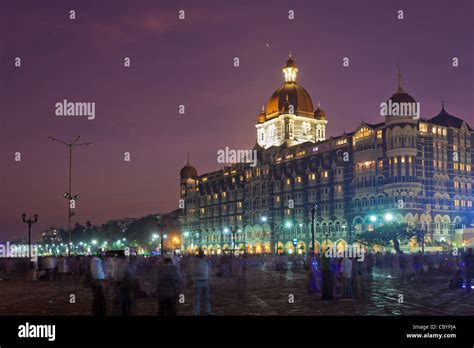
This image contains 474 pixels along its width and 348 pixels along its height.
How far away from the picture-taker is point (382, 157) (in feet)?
288

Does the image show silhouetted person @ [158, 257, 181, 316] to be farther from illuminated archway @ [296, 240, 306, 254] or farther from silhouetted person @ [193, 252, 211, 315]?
illuminated archway @ [296, 240, 306, 254]

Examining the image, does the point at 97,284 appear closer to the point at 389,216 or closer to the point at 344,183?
the point at 389,216

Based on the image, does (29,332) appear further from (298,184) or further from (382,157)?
(298,184)

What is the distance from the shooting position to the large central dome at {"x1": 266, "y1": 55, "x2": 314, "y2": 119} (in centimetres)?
13550

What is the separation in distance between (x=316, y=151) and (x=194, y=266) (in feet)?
300

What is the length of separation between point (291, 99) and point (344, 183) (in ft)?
145

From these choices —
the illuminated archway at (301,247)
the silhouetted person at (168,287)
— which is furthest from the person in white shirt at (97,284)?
the illuminated archway at (301,247)

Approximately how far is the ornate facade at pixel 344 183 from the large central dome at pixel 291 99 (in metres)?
0.34

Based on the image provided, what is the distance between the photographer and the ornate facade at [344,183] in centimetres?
8575

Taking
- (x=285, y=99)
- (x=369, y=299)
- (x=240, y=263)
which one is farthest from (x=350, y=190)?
(x=369, y=299)

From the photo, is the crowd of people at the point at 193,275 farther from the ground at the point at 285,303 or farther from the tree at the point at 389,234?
the tree at the point at 389,234

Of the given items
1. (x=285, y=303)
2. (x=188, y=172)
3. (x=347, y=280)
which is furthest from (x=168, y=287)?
(x=188, y=172)

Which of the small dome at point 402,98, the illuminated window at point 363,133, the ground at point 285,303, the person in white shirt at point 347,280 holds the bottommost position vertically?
the ground at point 285,303

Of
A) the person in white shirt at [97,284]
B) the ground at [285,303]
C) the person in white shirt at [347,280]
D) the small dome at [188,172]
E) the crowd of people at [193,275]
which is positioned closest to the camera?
the crowd of people at [193,275]
